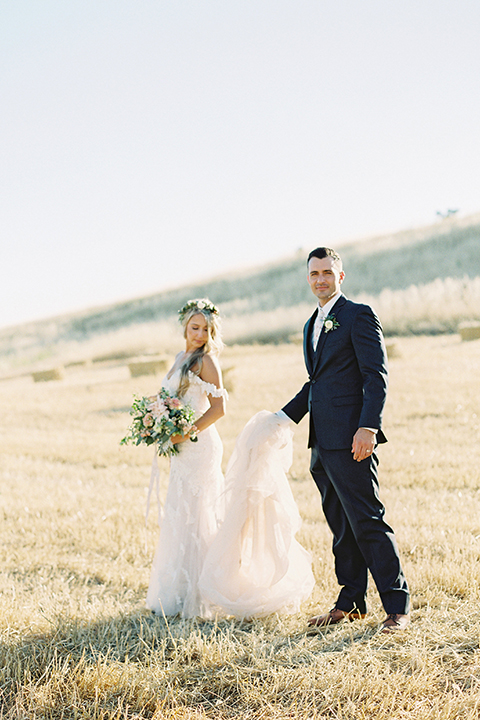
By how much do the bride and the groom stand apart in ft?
1.15

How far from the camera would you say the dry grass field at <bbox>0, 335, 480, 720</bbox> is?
345 centimetres

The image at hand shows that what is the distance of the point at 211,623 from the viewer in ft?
15.7

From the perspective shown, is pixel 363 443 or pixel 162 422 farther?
pixel 162 422

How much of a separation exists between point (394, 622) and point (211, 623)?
147cm

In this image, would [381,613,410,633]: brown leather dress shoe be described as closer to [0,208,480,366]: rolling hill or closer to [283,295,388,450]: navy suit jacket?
[283,295,388,450]: navy suit jacket

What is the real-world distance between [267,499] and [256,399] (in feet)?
34.2

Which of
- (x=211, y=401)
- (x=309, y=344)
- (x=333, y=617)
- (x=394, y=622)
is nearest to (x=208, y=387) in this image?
(x=211, y=401)

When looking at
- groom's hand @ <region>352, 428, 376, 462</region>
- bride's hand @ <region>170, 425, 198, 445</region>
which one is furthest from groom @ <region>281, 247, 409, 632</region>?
bride's hand @ <region>170, 425, 198, 445</region>

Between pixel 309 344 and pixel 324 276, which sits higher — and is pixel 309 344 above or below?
below

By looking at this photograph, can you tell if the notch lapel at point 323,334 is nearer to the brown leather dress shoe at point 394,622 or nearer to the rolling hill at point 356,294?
the brown leather dress shoe at point 394,622

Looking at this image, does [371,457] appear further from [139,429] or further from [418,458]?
A: [418,458]

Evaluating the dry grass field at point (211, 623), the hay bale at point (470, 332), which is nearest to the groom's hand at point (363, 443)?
the dry grass field at point (211, 623)

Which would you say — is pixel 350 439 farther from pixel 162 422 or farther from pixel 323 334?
pixel 162 422

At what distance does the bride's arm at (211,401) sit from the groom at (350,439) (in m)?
0.87
